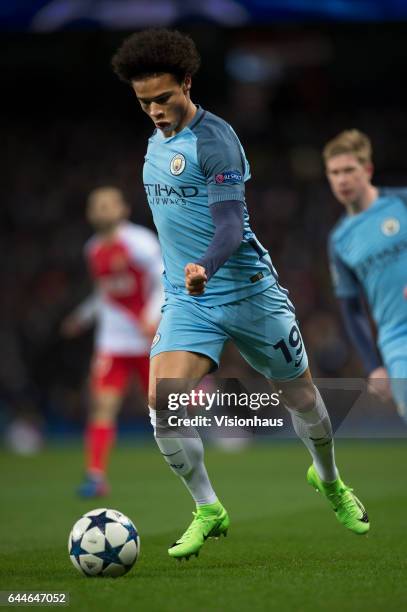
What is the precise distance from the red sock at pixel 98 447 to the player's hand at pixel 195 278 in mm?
4958

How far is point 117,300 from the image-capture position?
10.3 m

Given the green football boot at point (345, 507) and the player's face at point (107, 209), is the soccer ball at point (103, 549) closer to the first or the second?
the green football boot at point (345, 507)

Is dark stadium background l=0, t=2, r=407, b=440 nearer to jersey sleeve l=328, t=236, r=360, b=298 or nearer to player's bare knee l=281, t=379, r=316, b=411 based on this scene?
jersey sleeve l=328, t=236, r=360, b=298

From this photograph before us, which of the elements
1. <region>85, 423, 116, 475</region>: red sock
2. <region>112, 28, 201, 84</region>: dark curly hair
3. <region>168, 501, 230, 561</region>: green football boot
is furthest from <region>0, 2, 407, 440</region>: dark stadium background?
<region>112, 28, 201, 84</region>: dark curly hair

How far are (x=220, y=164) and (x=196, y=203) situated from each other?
0.29 meters

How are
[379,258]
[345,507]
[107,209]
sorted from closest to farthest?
[345,507], [379,258], [107,209]

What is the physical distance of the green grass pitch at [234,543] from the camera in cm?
448

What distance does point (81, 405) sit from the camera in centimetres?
1775

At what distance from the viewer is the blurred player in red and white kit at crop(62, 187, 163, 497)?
974 cm

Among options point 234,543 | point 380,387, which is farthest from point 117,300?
point 380,387

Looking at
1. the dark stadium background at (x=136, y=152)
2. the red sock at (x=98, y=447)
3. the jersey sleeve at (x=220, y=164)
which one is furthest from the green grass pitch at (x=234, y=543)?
the dark stadium background at (x=136, y=152)

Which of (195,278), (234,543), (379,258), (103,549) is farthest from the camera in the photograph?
(379,258)

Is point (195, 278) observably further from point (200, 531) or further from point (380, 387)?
point (380, 387)

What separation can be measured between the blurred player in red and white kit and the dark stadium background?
6.31m
